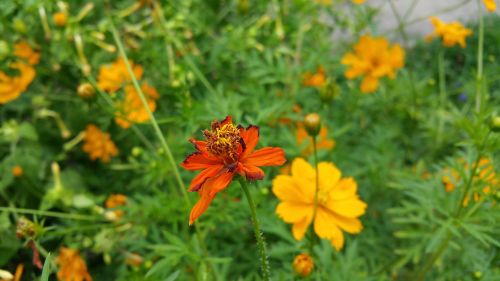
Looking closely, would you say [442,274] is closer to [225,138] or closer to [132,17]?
[225,138]

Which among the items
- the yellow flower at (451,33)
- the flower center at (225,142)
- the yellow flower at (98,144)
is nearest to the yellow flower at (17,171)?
the yellow flower at (98,144)

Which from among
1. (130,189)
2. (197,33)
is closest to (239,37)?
(197,33)

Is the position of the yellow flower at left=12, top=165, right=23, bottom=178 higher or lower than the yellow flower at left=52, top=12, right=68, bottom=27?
lower

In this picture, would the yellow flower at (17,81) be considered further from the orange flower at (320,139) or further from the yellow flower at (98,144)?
the orange flower at (320,139)

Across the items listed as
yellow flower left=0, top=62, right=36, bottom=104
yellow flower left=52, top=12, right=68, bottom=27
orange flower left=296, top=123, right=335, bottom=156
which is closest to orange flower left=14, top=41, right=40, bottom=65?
→ yellow flower left=0, top=62, right=36, bottom=104

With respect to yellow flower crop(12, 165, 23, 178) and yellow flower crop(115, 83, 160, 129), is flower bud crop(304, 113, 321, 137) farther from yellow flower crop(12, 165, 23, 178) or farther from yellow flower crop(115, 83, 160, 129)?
yellow flower crop(12, 165, 23, 178)

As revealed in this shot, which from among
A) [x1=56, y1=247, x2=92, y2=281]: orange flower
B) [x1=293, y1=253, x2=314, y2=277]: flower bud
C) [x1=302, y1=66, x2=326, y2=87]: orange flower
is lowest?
[x1=56, y1=247, x2=92, y2=281]: orange flower

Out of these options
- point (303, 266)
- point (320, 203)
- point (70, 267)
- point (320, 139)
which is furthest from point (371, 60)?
point (70, 267)
